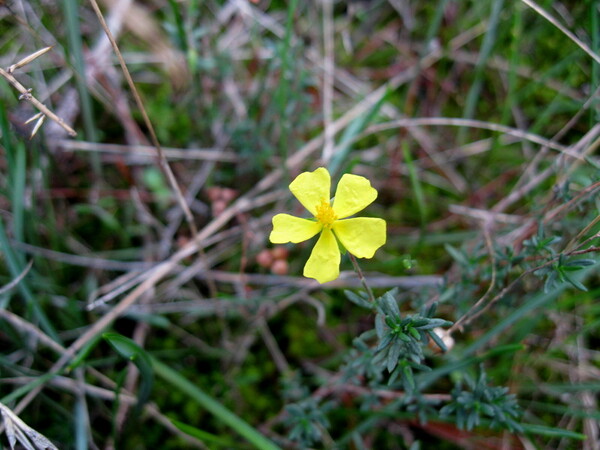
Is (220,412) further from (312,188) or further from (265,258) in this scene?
(312,188)

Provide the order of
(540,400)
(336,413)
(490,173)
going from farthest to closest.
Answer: (490,173), (540,400), (336,413)

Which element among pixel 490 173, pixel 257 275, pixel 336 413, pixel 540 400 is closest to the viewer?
pixel 336 413

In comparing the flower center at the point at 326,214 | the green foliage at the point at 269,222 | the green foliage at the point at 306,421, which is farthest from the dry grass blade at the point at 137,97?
the green foliage at the point at 306,421

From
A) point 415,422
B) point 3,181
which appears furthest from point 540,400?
point 3,181

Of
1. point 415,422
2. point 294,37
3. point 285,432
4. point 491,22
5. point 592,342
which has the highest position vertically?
point 491,22

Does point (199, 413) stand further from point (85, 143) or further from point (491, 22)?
point (491, 22)

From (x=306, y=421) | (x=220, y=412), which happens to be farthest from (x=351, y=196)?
(x=220, y=412)
